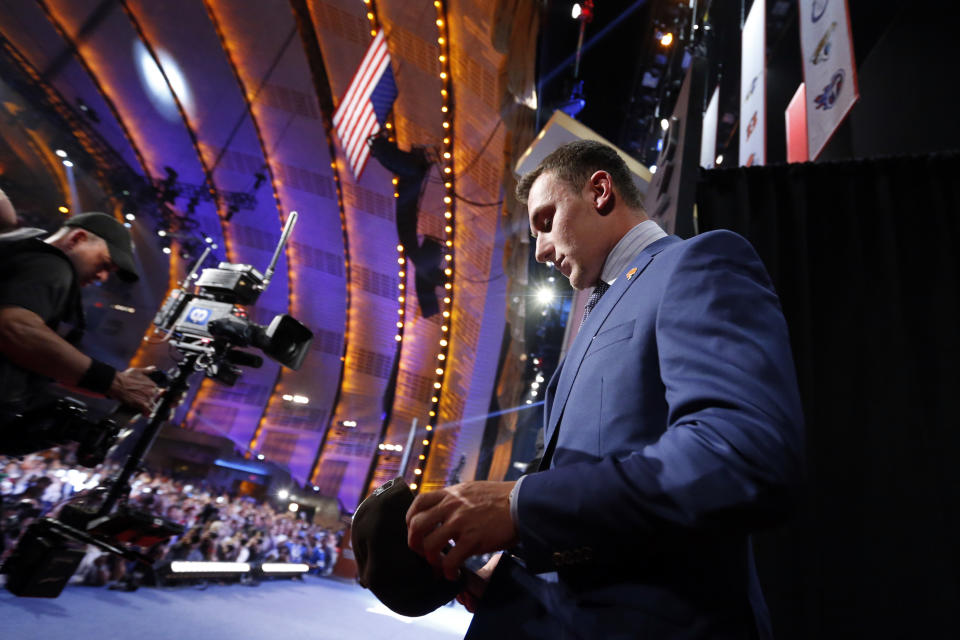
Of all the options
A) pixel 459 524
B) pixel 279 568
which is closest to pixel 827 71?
pixel 459 524

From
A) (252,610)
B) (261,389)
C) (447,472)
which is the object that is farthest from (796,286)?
(261,389)

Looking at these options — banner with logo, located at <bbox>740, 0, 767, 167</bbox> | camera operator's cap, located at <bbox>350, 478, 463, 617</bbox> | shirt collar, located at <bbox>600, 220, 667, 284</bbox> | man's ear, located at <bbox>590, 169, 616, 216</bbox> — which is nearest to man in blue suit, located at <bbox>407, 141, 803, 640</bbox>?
camera operator's cap, located at <bbox>350, 478, 463, 617</bbox>

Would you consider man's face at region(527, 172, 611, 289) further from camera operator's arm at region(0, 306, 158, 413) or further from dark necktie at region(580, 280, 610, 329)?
camera operator's arm at region(0, 306, 158, 413)

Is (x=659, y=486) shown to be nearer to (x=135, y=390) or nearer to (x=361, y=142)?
(x=135, y=390)

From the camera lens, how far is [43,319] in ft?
7.87

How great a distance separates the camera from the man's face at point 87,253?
291 cm

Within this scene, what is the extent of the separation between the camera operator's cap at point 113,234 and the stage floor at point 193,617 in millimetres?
2465

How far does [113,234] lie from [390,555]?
10.6 feet

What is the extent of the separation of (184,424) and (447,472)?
11.4m

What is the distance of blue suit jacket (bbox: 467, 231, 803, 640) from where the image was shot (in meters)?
0.73

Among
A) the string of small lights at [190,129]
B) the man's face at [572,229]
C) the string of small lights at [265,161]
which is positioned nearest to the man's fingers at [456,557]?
the man's face at [572,229]

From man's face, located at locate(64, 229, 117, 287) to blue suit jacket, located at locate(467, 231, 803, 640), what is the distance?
331 cm

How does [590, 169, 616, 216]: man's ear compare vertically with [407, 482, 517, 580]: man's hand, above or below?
above

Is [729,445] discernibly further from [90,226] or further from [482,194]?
[482,194]
